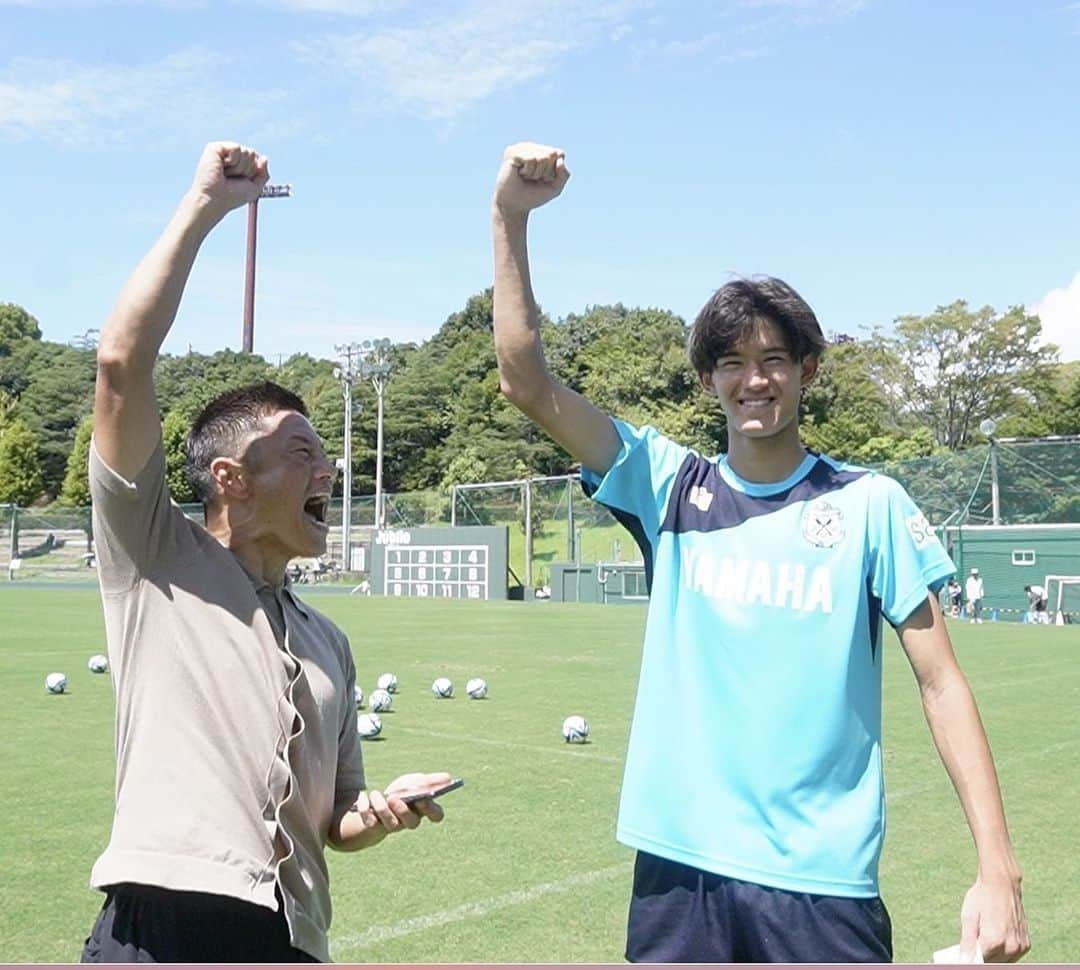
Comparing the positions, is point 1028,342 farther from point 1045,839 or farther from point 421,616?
point 1045,839

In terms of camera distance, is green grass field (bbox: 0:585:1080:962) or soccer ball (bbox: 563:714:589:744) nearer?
green grass field (bbox: 0:585:1080:962)

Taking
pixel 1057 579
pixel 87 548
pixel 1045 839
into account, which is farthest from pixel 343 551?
pixel 1045 839

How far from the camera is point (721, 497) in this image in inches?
122

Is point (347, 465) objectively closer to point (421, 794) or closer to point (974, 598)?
point (974, 598)

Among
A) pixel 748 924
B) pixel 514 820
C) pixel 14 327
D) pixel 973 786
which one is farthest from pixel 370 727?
pixel 14 327

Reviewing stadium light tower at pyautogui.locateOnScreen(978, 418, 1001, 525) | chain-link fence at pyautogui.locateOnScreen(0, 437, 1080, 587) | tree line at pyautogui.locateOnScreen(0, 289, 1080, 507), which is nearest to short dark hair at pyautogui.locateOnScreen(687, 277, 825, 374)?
chain-link fence at pyautogui.locateOnScreen(0, 437, 1080, 587)

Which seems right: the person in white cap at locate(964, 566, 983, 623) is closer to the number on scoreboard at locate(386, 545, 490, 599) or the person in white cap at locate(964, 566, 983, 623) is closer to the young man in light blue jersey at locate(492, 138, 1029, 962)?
the number on scoreboard at locate(386, 545, 490, 599)

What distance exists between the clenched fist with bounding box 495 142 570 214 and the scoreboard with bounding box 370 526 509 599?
37.6m

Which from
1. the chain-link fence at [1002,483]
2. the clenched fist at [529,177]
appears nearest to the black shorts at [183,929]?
the clenched fist at [529,177]

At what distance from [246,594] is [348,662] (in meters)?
0.42

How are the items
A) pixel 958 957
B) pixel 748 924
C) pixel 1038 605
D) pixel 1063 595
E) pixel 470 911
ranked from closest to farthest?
pixel 958 957, pixel 748 924, pixel 470 911, pixel 1038 605, pixel 1063 595

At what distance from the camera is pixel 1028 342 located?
59.1 metres

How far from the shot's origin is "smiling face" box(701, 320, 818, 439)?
10.1 feet

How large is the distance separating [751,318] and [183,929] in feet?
5.79
